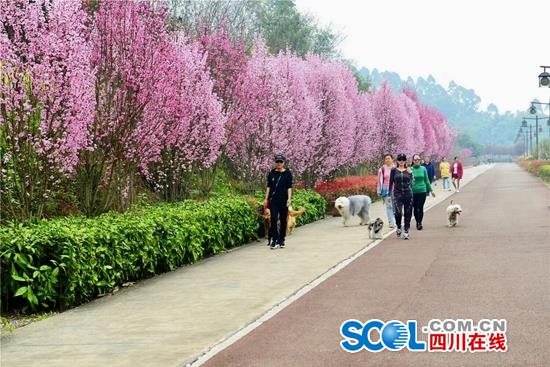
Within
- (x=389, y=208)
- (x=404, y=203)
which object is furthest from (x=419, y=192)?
(x=404, y=203)

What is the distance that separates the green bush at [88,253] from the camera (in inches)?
371

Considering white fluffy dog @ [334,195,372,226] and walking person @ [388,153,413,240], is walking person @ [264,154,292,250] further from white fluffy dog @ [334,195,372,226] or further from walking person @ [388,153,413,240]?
white fluffy dog @ [334,195,372,226]

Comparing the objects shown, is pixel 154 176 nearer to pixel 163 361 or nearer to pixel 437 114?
pixel 163 361

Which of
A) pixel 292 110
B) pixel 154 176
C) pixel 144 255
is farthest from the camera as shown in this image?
pixel 292 110

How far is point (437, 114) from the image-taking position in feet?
269

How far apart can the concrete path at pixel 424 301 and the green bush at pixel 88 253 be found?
2773 mm

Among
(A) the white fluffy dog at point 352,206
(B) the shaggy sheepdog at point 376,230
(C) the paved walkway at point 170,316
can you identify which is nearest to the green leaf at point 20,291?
(C) the paved walkway at point 170,316

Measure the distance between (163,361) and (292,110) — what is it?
60.6ft

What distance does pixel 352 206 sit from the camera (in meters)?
20.8

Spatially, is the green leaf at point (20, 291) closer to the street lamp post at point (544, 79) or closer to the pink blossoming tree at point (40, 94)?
the pink blossoming tree at point (40, 94)

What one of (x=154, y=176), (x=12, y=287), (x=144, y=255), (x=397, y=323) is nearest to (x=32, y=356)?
(x=12, y=287)

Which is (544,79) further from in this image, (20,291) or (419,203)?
(20,291)

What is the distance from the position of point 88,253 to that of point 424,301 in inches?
169

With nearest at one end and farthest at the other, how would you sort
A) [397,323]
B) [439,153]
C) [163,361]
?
[163,361], [397,323], [439,153]
